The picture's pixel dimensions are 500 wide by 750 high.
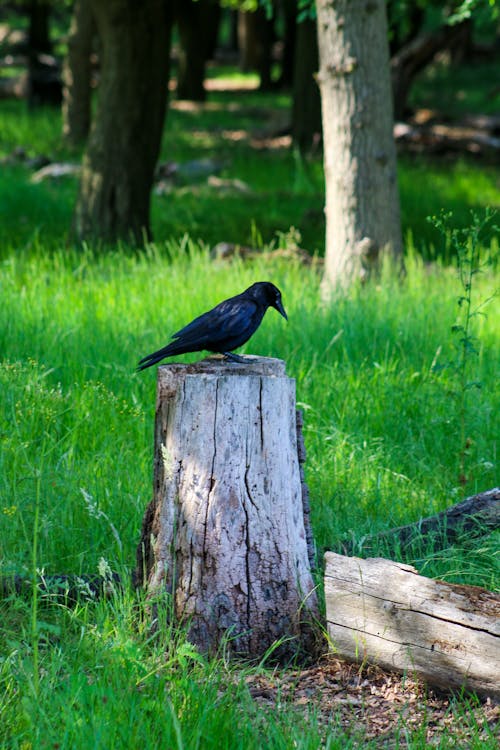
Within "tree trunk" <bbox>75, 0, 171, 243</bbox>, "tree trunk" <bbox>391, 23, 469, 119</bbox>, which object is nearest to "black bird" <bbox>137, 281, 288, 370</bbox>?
"tree trunk" <bbox>75, 0, 171, 243</bbox>

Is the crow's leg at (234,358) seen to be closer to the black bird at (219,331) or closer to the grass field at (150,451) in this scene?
the black bird at (219,331)

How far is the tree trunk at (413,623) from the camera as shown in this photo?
325 cm

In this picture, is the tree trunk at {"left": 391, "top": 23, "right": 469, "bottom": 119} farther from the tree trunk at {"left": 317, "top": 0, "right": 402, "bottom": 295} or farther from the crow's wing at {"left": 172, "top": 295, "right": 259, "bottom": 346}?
the crow's wing at {"left": 172, "top": 295, "right": 259, "bottom": 346}

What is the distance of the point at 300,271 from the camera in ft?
26.9

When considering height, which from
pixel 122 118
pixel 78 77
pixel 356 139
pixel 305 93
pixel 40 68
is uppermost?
pixel 40 68

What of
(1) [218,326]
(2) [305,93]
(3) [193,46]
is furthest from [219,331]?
(3) [193,46]

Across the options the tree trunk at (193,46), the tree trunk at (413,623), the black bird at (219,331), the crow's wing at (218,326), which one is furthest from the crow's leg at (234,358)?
the tree trunk at (193,46)

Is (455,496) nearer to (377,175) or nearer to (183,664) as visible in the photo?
(183,664)

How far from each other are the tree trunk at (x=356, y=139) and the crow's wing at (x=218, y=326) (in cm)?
367

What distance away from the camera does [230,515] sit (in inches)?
140

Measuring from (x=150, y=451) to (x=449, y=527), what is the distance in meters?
1.69

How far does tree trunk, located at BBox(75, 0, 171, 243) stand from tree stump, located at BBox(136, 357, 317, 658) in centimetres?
632

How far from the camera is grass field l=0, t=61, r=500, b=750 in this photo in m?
3.02

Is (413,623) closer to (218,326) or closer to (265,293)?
(218,326)
